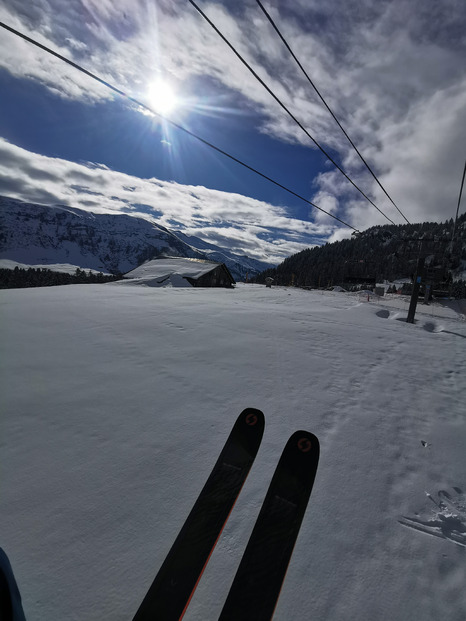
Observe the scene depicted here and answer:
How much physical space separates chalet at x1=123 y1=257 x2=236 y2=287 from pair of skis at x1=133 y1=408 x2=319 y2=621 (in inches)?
1014

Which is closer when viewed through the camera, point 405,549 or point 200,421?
point 405,549

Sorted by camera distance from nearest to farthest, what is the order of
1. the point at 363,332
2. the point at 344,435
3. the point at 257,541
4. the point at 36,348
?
the point at 257,541, the point at 344,435, the point at 36,348, the point at 363,332

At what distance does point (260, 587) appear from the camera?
83.7 inches

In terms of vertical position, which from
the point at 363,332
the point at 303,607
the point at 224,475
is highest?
the point at 363,332

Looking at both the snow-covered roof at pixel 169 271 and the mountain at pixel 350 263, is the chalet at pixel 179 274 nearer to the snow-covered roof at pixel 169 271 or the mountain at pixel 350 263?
the snow-covered roof at pixel 169 271

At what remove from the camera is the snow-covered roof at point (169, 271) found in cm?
2927

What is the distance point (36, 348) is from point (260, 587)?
5.88 meters

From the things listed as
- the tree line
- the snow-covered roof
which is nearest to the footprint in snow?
the snow-covered roof

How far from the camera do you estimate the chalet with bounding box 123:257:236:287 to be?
2888 cm

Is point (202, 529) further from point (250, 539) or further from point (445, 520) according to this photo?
point (445, 520)

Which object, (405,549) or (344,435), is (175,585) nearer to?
(405,549)

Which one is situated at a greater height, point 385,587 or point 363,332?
point 363,332

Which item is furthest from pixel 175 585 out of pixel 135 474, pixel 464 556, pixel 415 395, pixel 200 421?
pixel 415 395

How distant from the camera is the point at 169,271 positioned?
3198 centimetres
